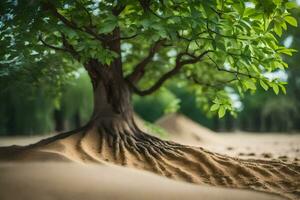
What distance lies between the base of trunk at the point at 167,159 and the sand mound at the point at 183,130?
11709 millimetres

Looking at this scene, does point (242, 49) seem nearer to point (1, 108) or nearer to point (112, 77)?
point (112, 77)

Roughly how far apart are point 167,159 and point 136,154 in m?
0.59

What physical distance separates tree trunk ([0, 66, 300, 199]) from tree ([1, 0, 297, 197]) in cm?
2

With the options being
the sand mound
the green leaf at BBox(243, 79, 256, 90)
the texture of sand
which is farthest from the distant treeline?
the green leaf at BBox(243, 79, 256, 90)

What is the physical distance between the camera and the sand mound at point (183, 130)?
2054 cm

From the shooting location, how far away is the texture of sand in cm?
546

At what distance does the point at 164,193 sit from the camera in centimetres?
568

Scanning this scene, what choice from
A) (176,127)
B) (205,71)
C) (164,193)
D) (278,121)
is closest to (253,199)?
(164,193)

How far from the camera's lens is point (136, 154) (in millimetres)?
7684

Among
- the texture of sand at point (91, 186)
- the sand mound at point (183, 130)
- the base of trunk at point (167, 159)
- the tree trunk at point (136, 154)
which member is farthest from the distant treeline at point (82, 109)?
the texture of sand at point (91, 186)

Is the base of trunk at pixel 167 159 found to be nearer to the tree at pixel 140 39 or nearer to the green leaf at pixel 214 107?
the tree at pixel 140 39

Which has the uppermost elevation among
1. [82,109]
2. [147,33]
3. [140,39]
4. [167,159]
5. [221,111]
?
[140,39]

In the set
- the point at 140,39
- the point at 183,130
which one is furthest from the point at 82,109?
the point at 140,39

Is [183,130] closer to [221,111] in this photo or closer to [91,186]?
[221,111]
